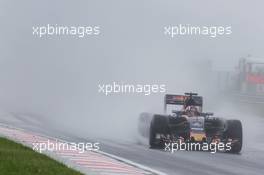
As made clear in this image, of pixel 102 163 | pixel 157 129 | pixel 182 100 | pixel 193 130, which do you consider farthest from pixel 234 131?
pixel 102 163

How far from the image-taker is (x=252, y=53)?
40.8 meters

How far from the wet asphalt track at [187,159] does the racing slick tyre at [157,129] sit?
0.27 meters

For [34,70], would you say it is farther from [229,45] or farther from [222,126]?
[222,126]

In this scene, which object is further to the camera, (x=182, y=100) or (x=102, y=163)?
(x=182, y=100)

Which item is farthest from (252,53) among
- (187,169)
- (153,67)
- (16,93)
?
(187,169)

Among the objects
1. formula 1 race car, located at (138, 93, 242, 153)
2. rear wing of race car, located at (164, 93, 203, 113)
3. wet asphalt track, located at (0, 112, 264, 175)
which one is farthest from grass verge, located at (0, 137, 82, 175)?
rear wing of race car, located at (164, 93, 203, 113)

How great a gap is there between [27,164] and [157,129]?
25.5ft

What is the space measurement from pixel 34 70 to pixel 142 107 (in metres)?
6.87

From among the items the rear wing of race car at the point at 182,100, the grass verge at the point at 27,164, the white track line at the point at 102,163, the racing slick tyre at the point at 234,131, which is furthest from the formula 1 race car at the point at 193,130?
the grass verge at the point at 27,164

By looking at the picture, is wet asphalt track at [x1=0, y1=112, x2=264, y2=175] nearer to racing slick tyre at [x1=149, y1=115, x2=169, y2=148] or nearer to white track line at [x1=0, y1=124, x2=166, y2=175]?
racing slick tyre at [x1=149, y1=115, x2=169, y2=148]

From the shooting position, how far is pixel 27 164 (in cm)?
1133

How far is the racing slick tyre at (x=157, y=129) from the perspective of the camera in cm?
1883

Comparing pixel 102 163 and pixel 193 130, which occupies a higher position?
pixel 193 130

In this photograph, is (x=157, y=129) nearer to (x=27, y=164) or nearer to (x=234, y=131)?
(x=234, y=131)
